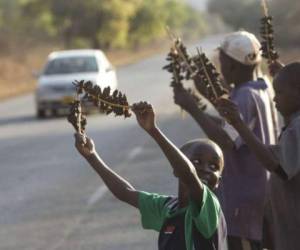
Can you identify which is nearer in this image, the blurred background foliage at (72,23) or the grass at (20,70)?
the grass at (20,70)

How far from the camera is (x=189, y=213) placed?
3.60m

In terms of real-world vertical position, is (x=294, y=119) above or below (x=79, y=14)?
below

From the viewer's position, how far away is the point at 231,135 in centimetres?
490

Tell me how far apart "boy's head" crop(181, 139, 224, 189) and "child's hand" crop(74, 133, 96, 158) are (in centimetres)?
41

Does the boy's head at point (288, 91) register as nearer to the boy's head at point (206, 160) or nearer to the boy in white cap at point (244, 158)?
the boy's head at point (206, 160)

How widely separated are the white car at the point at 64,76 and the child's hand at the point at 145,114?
58.1 ft

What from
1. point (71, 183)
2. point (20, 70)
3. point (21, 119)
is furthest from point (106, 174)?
point (20, 70)

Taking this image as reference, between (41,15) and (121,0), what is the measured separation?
6578 millimetres

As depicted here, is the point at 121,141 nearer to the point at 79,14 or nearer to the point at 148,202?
the point at 148,202

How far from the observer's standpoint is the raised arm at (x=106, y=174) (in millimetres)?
3908

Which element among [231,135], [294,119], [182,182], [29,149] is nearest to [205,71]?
[231,135]

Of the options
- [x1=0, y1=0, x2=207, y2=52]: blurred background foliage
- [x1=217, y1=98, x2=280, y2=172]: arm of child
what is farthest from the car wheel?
[x1=0, y1=0, x2=207, y2=52]: blurred background foliage

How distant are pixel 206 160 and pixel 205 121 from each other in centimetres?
105

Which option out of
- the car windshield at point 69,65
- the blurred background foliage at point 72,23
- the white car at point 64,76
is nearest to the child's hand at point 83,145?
the white car at point 64,76
